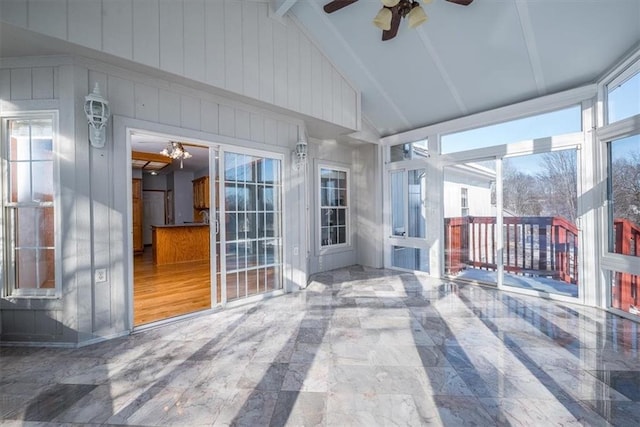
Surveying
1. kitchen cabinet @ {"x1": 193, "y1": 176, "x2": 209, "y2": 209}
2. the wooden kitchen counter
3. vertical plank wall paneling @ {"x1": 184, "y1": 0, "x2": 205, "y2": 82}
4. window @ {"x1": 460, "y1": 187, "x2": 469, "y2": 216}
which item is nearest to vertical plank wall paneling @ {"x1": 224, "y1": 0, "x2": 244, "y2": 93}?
vertical plank wall paneling @ {"x1": 184, "y1": 0, "x2": 205, "y2": 82}

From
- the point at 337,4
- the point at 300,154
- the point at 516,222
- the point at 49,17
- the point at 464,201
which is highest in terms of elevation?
the point at 337,4

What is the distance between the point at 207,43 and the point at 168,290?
3357 mm

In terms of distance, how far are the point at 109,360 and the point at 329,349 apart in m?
1.81

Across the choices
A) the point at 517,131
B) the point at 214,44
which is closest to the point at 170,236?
the point at 214,44

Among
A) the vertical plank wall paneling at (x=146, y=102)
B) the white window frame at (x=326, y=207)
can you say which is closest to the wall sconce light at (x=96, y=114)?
the vertical plank wall paneling at (x=146, y=102)

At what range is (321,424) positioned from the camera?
1.60 m

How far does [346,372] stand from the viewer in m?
2.11

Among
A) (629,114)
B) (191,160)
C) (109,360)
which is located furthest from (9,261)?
(629,114)

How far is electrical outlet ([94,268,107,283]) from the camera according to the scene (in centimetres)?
267

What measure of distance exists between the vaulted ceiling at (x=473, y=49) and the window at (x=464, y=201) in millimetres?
1218

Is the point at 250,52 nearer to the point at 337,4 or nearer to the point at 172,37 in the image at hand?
the point at 172,37

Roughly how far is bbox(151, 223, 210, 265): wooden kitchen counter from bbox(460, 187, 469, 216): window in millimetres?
5556

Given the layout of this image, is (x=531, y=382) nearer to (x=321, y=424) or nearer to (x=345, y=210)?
(x=321, y=424)

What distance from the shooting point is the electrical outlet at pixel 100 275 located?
2.67 metres
